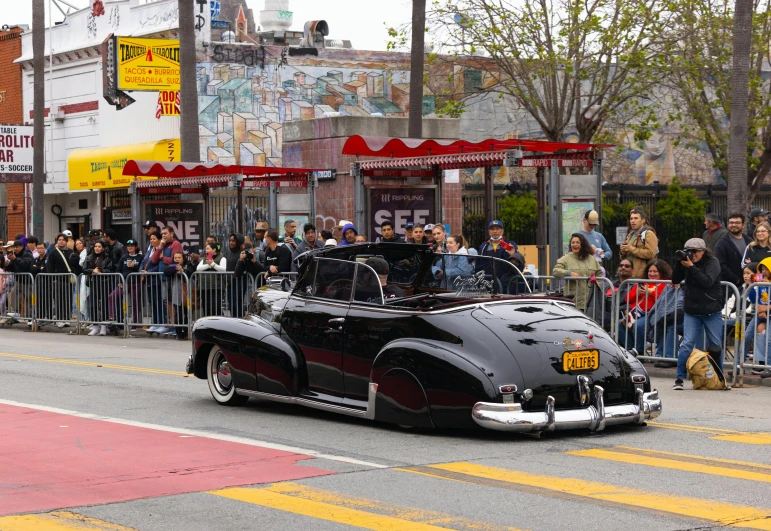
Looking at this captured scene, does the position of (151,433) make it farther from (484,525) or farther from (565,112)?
(565,112)

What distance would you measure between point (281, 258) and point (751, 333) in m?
8.07

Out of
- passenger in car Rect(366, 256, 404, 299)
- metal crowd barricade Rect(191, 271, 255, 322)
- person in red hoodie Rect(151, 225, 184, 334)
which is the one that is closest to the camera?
passenger in car Rect(366, 256, 404, 299)

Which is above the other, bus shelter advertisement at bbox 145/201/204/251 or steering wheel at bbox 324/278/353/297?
bus shelter advertisement at bbox 145/201/204/251

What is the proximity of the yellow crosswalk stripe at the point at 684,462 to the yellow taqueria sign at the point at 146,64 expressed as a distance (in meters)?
27.2

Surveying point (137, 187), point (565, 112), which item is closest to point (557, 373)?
point (137, 187)

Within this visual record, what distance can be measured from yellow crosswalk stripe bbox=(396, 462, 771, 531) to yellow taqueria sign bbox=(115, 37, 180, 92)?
27.5 meters

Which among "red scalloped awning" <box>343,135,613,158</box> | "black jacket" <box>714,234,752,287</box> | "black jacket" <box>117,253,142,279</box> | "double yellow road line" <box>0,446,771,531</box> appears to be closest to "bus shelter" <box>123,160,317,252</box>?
"black jacket" <box>117,253,142,279</box>

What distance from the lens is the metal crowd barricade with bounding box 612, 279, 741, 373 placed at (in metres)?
14.3

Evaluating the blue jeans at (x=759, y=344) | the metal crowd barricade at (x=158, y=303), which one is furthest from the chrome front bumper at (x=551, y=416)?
the metal crowd barricade at (x=158, y=303)

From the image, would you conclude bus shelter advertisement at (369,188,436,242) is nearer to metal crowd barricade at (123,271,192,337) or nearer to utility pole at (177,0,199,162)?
metal crowd barricade at (123,271,192,337)

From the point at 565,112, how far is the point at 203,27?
39.6 ft

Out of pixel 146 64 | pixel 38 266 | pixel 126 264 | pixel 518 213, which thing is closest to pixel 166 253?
pixel 126 264

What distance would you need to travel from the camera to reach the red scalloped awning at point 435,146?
18.0 m

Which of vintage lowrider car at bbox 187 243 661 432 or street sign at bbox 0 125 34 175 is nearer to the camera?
vintage lowrider car at bbox 187 243 661 432
